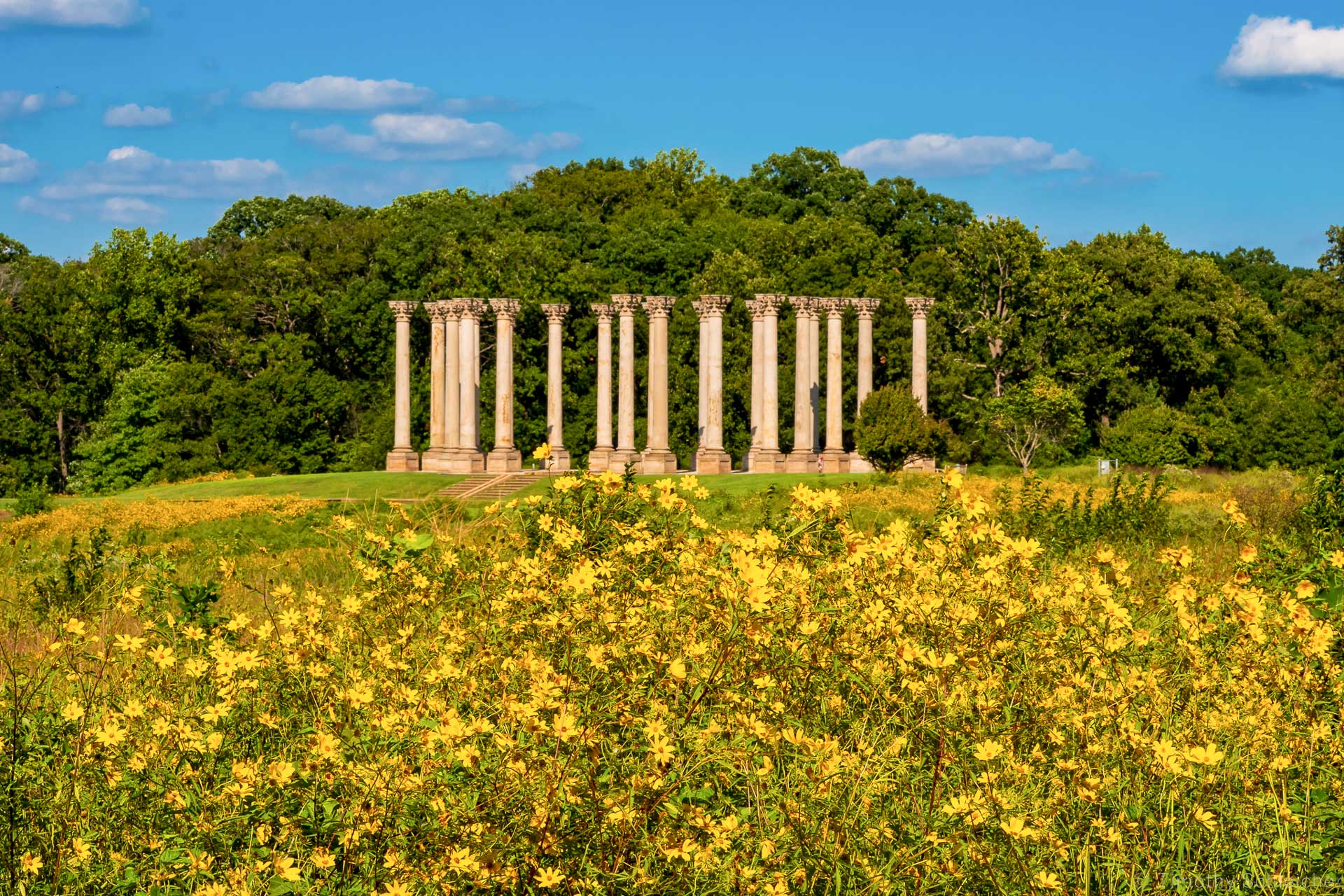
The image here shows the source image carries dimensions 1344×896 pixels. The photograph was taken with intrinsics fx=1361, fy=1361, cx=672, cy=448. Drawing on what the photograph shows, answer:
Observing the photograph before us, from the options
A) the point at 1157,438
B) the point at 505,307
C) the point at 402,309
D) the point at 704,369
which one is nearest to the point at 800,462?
the point at 704,369

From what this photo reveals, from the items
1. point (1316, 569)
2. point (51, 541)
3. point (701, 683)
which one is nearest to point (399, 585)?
point (701, 683)

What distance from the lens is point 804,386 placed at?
2530 inches

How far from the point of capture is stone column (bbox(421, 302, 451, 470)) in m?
68.2

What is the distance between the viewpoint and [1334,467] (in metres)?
26.0

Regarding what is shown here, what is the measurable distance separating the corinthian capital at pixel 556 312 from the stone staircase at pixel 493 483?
29.9 ft

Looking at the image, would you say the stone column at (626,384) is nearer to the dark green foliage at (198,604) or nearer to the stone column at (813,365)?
the stone column at (813,365)

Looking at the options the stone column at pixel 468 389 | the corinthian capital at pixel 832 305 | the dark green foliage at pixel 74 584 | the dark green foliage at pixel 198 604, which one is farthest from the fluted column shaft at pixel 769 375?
the dark green foliage at pixel 198 604

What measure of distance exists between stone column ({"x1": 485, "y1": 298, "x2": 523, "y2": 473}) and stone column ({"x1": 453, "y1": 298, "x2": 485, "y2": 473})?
2.71 ft

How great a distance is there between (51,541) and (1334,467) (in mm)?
25211

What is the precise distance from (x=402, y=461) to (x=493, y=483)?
9.57m

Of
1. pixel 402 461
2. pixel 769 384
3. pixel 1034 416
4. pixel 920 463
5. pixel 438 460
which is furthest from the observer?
pixel 402 461

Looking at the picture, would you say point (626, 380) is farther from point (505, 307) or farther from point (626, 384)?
point (505, 307)

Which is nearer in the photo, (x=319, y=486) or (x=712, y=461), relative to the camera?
(x=319, y=486)

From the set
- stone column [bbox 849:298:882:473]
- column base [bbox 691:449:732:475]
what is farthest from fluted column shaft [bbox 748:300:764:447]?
stone column [bbox 849:298:882:473]
